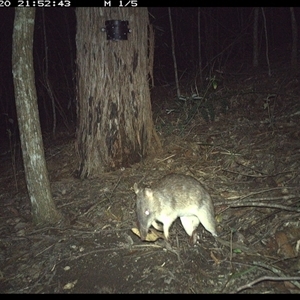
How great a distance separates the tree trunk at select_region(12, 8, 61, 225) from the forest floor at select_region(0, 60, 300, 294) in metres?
0.37

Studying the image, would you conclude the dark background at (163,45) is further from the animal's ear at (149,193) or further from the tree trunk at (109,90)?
the animal's ear at (149,193)

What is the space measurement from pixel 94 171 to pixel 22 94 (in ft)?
7.37

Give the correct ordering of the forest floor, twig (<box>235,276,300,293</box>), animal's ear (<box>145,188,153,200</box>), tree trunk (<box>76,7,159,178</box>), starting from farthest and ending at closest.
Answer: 1. tree trunk (<box>76,7,159,178</box>)
2. animal's ear (<box>145,188,153,200</box>)
3. the forest floor
4. twig (<box>235,276,300,293</box>)

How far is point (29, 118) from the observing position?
192 inches

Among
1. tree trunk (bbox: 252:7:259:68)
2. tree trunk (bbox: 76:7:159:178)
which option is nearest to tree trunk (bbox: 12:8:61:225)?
tree trunk (bbox: 76:7:159:178)

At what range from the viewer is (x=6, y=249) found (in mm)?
4910

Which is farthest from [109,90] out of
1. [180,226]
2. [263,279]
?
[263,279]

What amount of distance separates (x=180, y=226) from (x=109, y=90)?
290 centimetres

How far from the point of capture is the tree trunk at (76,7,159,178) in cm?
624

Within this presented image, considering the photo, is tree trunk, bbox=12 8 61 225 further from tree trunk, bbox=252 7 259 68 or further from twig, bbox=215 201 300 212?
tree trunk, bbox=252 7 259 68

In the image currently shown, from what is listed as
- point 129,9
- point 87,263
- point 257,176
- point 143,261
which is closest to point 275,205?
point 257,176

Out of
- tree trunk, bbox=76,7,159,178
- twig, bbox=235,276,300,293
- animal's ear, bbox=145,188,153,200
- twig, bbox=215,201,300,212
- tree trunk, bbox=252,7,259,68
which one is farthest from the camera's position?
tree trunk, bbox=252,7,259,68

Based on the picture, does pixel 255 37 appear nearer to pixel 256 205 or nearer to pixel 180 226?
pixel 256 205

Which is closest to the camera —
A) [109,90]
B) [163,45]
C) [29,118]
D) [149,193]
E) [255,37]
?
[149,193]
